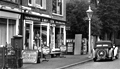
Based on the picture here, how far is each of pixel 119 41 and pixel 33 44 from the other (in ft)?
115

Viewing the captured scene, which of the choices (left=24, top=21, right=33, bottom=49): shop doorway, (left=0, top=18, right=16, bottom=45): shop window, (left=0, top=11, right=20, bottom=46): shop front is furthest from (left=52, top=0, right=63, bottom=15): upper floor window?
(left=0, top=18, right=16, bottom=45): shop window

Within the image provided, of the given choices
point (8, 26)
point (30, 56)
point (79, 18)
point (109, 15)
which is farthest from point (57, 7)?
point (109, 15)

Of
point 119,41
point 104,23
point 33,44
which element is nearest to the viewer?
point 33,44

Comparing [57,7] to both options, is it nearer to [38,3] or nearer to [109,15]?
[38,3]

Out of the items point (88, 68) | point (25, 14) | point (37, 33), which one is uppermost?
point (25, 14)

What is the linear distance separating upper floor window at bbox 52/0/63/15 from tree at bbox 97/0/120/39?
1789 centimetres

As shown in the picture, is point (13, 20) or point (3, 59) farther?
point (13, 20)

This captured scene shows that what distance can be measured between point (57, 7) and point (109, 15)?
19940 mm

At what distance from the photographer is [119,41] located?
54531 mm

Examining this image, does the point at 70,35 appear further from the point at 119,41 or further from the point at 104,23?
the point at 119,41

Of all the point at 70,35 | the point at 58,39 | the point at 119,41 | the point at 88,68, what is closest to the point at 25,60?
the point at 88,68

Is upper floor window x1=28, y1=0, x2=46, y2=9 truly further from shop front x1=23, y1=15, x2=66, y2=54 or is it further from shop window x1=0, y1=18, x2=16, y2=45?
shop window x1=0, y1=18, x2=16, y2=45

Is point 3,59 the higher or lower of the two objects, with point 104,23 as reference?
lower

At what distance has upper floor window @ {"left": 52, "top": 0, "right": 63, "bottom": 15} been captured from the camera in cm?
2733
